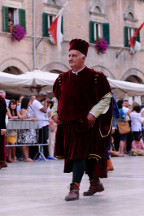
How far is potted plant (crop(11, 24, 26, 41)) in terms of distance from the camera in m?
28.7

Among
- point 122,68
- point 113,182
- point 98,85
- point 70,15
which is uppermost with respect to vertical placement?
point 70,15

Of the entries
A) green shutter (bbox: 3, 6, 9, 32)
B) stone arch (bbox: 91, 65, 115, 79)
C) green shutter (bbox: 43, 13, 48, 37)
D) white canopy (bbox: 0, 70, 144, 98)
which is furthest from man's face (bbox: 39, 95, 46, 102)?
stone arch (bbox: 91, 65, 115, 79)

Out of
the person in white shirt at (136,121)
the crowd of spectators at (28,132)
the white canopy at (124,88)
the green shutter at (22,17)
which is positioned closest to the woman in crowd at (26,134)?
the crowd of spectators at (28,132)

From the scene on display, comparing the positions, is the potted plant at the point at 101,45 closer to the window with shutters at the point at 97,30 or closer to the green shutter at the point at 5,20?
the window with shutters at the point at 97,30

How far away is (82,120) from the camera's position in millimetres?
7254

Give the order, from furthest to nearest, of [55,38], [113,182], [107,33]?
[107,33]
[55,38]
[113,182]

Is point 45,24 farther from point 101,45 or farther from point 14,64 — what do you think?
point 101,45

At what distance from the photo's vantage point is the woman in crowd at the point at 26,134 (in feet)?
53.7

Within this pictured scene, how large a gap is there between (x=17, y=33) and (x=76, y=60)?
71.2 ft

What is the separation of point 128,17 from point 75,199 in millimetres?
29929

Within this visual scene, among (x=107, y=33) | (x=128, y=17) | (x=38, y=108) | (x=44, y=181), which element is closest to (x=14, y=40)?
(x=107, y=33)

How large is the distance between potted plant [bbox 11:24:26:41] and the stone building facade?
240mm

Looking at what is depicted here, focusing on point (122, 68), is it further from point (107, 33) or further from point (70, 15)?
point (70, 15)

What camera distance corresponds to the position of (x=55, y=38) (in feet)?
92.4
